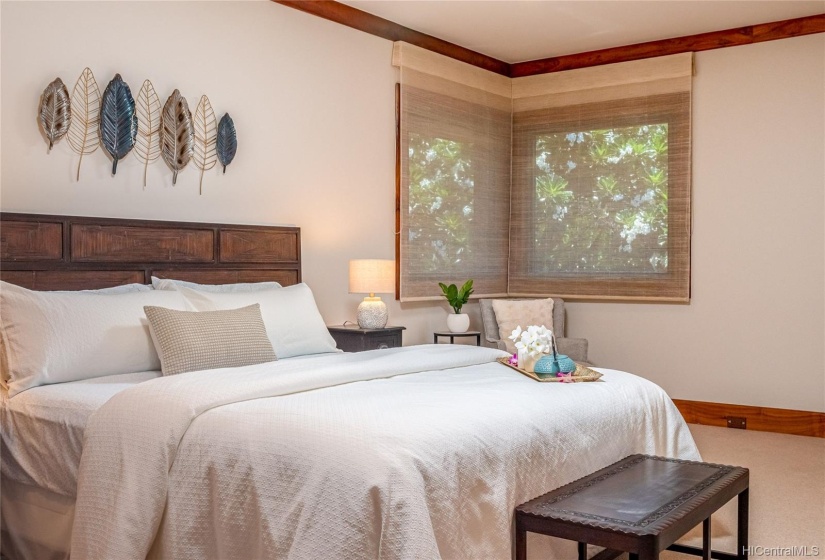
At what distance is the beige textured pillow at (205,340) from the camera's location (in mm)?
3332

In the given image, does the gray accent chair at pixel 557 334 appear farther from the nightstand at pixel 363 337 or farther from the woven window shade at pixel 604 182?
the nightstand at pixel 363 337

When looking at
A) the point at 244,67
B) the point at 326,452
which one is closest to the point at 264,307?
the point at 244,67

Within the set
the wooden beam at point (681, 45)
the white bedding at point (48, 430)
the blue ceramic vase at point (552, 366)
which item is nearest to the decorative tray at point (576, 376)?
the blue ceramic vase at point (552, 366)

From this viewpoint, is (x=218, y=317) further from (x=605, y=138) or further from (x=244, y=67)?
(x=605, y=138)

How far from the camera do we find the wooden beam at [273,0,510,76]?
16.6ft

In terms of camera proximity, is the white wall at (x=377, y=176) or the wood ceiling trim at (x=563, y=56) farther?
the wood ceiling trim at (x=563, y=56)

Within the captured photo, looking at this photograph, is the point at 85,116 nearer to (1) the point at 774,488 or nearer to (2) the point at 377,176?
(2) the point at 377,176

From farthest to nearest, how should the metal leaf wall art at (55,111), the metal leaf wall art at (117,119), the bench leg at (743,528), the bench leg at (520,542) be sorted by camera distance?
the metal leaf wall art at (117,119), the metal leaf wall art at (55,111), the bench leg at (743,528), the bench leg at (520,542)

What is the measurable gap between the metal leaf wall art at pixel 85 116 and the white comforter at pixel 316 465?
1.54 meters

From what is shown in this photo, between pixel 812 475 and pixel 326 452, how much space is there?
3.27 m

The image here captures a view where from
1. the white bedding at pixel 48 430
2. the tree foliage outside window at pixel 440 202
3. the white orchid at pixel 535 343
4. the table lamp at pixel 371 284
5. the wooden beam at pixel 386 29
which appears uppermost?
the wooden beam at pixel 386 29

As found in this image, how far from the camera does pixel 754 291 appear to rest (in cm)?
572

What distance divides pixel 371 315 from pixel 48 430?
2.27 metres

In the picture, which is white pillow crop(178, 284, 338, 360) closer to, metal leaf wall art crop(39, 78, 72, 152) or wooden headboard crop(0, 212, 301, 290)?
wooden headboard crop(0, 212, 301, 290)
